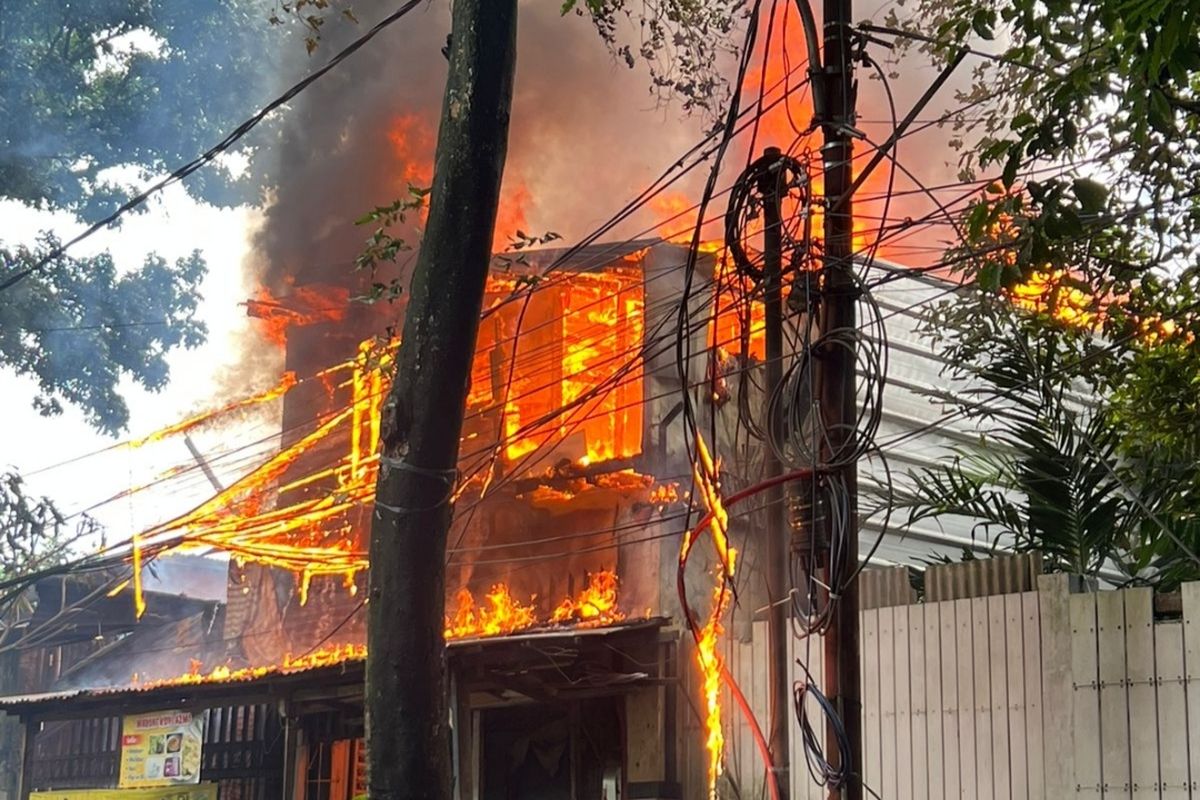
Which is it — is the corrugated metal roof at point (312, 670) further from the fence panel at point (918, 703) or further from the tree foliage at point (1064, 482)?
the fence panel at point (918, 703)

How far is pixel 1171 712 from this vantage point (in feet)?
26.7

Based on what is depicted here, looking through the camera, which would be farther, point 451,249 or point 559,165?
point 559,165

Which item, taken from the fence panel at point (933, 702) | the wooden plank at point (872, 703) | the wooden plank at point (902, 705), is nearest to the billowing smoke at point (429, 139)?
Result: the wooden plank at point (872, 703)

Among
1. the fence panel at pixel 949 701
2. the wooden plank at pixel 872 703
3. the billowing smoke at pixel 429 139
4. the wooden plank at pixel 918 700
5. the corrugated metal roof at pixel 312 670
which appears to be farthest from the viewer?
the billowing smoke at pixel 429 139

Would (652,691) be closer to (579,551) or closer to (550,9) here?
(579,551)

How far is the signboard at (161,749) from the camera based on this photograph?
17125 millimetres

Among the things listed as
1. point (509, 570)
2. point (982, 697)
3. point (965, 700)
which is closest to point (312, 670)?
point (509, 570)

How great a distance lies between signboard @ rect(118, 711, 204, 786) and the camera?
17.1 metres

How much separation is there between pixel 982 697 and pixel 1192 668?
1.70m

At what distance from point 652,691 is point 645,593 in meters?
1.81

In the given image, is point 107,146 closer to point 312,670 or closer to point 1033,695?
point 312,670

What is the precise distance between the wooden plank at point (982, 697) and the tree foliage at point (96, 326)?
18841mm

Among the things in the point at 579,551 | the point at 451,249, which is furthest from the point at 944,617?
the point at 579,551

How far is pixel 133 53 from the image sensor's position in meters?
25.3
